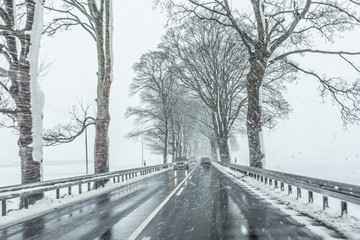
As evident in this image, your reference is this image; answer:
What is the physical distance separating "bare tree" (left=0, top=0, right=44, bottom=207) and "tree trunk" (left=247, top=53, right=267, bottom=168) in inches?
394

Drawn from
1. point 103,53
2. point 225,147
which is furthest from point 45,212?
point 225,147

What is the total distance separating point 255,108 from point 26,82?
10.6 m

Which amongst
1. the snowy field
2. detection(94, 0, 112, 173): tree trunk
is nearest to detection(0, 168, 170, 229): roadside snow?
detection(94, 0, 112, 173): tree trunk

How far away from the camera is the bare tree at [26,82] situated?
9750mm

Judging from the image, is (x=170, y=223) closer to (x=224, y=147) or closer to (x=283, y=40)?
(x=283, y=40)

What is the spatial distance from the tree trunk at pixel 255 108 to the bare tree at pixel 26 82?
1000 cm

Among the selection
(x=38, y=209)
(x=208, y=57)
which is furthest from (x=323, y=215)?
(x=208, y=57)

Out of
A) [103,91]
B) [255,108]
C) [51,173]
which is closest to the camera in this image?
[255,108]

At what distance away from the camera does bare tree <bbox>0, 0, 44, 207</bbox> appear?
9.75 meters

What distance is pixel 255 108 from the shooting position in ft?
52.2

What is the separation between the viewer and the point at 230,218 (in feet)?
23.4

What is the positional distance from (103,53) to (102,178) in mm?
6400

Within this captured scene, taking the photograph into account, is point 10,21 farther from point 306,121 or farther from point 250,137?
point 306,121

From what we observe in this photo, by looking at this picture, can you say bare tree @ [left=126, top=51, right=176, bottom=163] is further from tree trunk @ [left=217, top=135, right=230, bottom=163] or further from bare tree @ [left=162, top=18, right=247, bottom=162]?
tree trunk @ [left=217, top=135, right=230, bottom=163]
